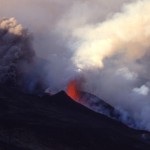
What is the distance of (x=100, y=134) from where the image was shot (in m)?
66.6

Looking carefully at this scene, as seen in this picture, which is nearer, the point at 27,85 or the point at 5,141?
the point at 5,141

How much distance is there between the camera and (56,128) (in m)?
63.9

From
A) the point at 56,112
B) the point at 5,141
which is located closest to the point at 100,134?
the point at 56,112

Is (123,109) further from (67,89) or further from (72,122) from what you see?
(72,122)

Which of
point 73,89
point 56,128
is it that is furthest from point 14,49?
point 56,128

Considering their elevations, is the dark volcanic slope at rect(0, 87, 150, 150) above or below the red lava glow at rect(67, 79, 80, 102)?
below

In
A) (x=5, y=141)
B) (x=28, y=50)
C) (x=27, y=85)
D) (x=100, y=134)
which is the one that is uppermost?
(x=28, y=50)

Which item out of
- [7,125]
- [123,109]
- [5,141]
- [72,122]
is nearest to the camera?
[5,141]

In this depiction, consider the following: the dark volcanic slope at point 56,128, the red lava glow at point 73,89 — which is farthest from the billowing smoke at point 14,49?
the dark volcanic slope at point 56,128

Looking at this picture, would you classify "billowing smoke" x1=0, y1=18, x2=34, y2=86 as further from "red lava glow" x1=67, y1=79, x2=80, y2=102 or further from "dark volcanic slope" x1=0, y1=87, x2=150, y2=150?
"dark volcanic slope" x1=0, y1=87, x2=150, y2=150

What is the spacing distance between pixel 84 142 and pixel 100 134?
6228mm

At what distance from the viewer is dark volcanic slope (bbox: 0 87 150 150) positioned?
56.5m

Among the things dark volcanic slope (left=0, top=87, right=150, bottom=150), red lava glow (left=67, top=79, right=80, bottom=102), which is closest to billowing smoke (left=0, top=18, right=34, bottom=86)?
red lava glow (left=67, top=79, right=80, bottom=102)

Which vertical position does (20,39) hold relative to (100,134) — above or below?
above
